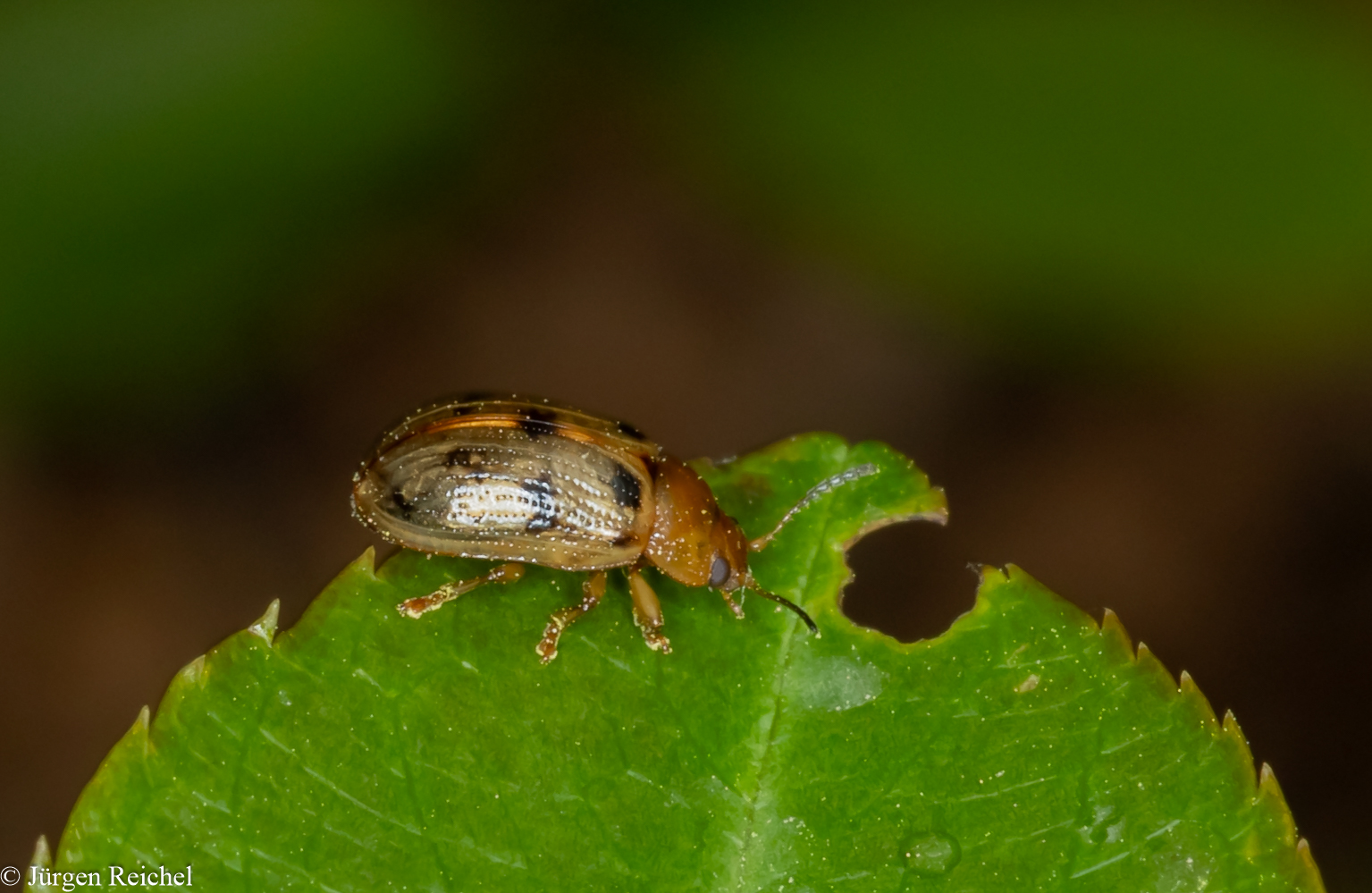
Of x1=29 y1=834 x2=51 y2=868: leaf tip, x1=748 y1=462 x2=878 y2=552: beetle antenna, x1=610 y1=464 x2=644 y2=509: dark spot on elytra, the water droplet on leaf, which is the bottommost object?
the water droplet on leaf

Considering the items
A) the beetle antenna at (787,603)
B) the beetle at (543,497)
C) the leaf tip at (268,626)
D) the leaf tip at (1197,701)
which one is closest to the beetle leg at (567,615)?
the beetle at (543,497)

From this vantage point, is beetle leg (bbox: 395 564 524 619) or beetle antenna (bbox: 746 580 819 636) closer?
beetle leg (bbox: 395 564 524 619)

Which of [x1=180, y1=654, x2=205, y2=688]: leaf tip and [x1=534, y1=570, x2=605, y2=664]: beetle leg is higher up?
[x1=180, y1=654, x2=205, y2=688]: leaf tip

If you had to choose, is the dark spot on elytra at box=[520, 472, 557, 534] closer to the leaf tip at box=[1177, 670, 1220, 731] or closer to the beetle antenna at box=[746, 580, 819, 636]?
the beetle antenna at box=[746, 580, 819, 636]

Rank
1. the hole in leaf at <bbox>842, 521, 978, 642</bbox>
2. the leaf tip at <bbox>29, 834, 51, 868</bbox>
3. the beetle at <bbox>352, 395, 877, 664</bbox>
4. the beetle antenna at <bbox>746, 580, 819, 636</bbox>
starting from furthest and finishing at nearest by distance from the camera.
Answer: the hole in leaf at <bbox>842, 521, 978, 642</bbox>
the beetle at <bbox>352, 395, 877, 664</bbox>
the beetle antenna at <bbox>746, 580, 819, 636</bbox>
the leaf tip at <bbox>29, 834, 51, 868</bbox>

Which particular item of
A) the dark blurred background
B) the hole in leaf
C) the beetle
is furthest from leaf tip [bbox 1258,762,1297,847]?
the hole in leaf

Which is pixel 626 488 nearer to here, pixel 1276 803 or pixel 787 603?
pixel 787 603

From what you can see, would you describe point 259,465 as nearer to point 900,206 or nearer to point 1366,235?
point 900,206
